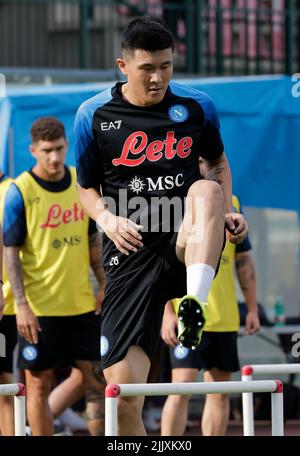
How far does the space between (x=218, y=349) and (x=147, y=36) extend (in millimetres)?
3708

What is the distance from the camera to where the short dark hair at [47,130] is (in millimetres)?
9812

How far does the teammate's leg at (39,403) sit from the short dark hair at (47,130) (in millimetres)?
1721

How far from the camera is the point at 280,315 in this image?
529 inches

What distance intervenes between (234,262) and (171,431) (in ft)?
4.83

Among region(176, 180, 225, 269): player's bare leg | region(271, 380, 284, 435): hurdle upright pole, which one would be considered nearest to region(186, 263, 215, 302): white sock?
region(176, 180, 225, 269): player's bare leg

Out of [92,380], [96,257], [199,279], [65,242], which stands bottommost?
[92,380]

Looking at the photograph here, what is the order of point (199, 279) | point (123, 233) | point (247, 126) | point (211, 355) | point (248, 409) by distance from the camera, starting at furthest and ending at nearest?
1. point (247, 126)
2. point (211, 355)
3. point (248, 409)
4. point (123, 233)
5. point (199, 279)

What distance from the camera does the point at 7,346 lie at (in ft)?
32.2

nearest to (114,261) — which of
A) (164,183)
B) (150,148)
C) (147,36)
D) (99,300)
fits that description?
(164,183)

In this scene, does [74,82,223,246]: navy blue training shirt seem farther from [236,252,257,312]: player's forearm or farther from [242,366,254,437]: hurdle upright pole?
[236,252,257,312]: player's forearm

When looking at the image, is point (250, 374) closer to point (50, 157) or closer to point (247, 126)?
point (50, 157)

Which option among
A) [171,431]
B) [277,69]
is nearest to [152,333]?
[171,431]

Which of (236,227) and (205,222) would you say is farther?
(236,227)

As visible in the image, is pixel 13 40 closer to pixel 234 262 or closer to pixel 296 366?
pixel 234 262
